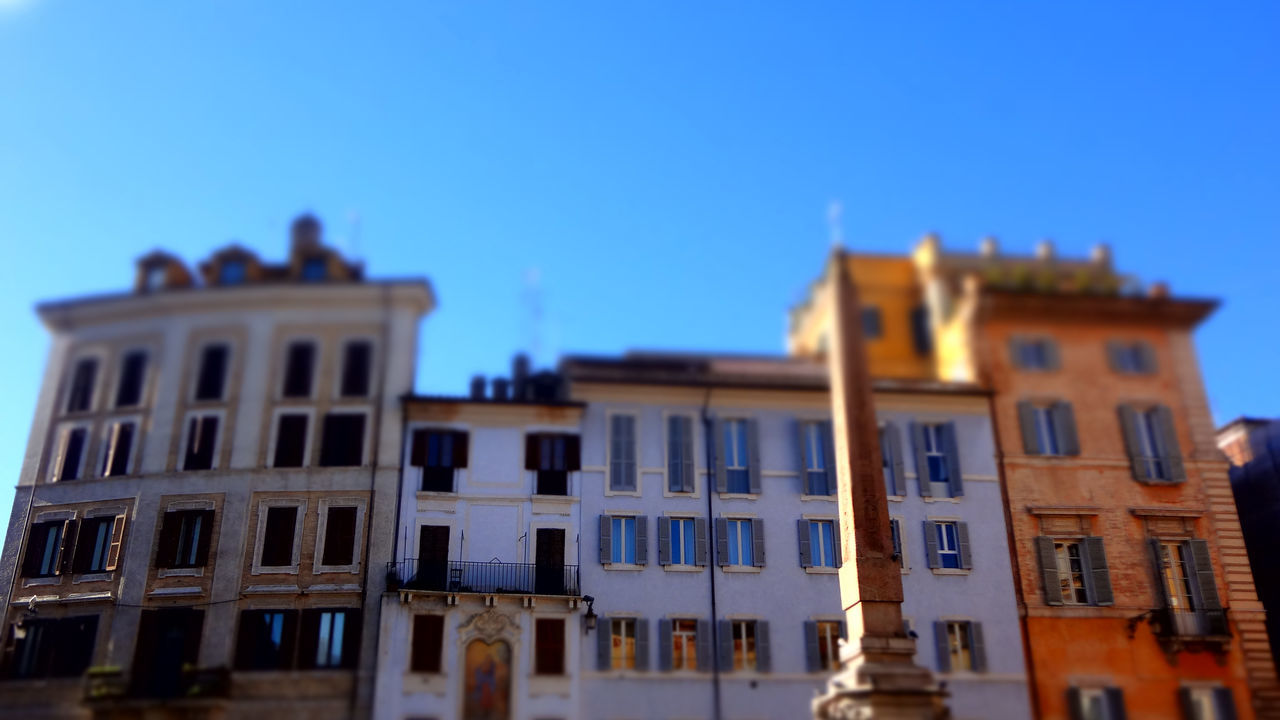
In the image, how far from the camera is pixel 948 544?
28656 mm

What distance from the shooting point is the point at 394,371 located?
29859mm

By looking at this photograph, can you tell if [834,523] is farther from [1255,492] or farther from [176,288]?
[176,288]

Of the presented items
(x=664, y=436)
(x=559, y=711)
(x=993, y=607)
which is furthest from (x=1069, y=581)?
(x=559, y=711)

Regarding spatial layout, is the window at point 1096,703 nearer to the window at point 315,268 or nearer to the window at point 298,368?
the window at point 298,368

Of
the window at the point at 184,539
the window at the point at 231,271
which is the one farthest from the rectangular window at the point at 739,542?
the window at the point at 231,271

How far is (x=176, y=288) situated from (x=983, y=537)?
22.6 metres

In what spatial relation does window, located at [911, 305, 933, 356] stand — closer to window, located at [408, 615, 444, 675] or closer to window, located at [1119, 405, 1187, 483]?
window, located at [1119, 405, 1187, 483]

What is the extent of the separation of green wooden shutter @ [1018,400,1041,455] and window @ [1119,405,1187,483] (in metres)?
2.36

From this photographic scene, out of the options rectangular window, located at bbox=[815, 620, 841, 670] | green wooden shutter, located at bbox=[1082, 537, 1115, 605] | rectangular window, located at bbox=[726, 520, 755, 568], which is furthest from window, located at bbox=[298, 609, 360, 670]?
green wooden shutter, located at bbox=[1082, 537, 1115, 605]

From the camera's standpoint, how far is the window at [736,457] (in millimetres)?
29188

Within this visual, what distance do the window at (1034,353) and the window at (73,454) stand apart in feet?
82.4

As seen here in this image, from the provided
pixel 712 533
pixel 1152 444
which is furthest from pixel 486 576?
pixel 1152 444

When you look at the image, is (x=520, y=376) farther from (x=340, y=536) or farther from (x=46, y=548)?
(x=46, y=548)

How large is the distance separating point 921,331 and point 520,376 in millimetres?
14442
